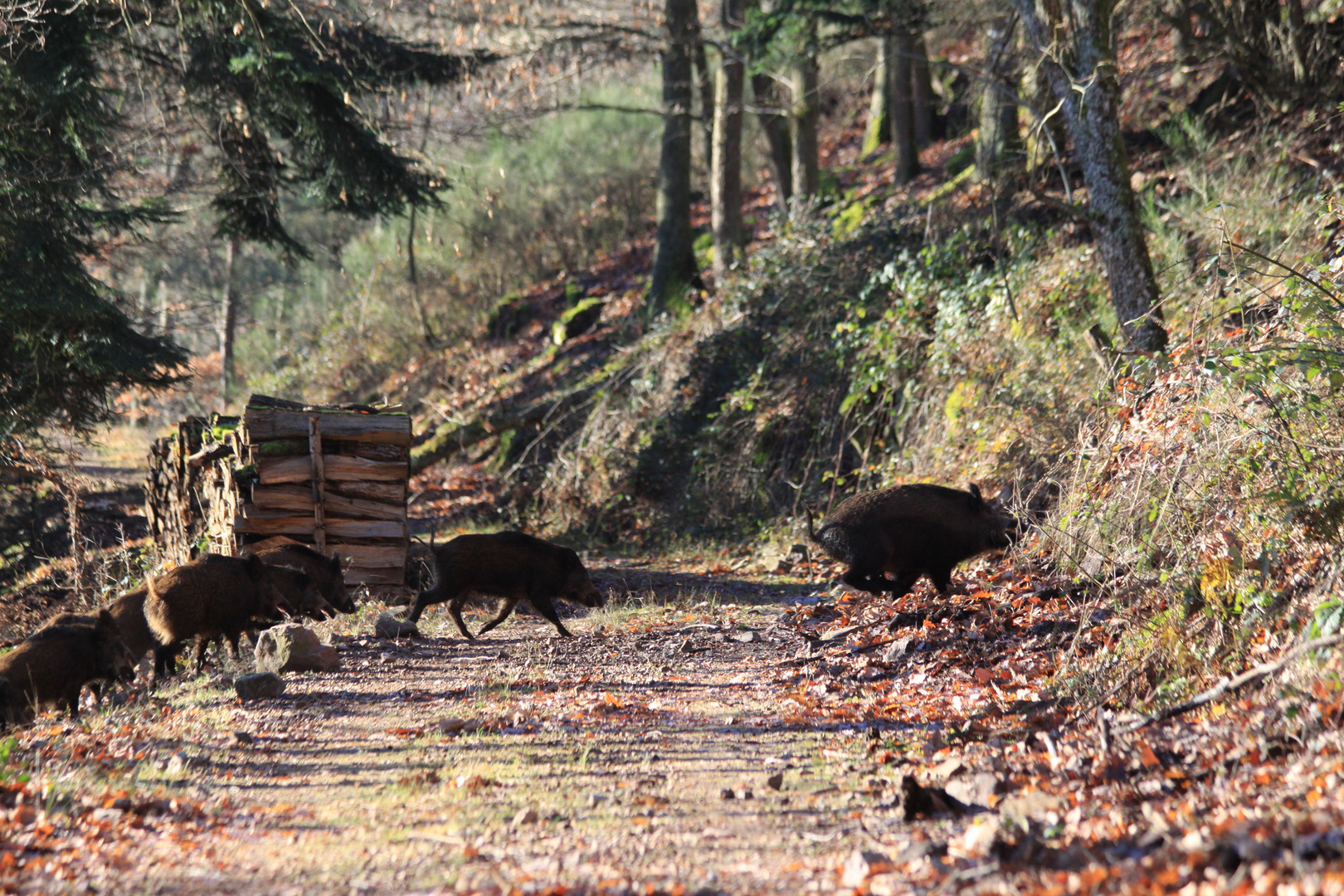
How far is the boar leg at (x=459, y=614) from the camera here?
8.72 meters

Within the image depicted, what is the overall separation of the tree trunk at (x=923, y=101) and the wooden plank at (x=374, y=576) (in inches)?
552

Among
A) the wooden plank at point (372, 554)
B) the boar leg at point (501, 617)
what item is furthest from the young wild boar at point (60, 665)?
the wooden plank at point (372, 554)

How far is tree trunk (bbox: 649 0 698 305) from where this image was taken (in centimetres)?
1758

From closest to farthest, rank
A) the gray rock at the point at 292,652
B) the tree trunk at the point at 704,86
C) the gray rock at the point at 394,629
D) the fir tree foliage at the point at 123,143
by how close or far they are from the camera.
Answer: the gray rock at the point at 292,652
the gray rock at the point at 394,629
the fir tree foliage at the point at 123,143
the tree trunk at the point at 704,86

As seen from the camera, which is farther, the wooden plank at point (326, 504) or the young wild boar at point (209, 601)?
the wooden plank at point (326, 504)

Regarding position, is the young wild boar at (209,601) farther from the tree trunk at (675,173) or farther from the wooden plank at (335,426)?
the tree trunk at (675,173)

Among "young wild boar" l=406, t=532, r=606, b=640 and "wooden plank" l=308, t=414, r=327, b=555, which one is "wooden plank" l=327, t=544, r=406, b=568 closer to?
"wooden plank" l=308, t=414, r=327, b=555

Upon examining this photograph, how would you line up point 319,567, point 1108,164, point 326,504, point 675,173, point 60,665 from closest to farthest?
point 60,665 < point 1108,164 < point 319,567 < point 326,504 < point 675,173

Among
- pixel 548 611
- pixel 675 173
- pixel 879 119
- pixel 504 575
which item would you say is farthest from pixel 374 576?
pixel 879 119

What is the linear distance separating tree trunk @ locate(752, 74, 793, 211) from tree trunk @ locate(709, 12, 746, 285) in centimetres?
119

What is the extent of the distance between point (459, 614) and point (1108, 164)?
6967mm

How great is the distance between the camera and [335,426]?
33.4 ft

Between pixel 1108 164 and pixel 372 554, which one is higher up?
pixel 1108 164

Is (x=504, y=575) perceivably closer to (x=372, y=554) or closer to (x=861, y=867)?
(x=372, y=554)
